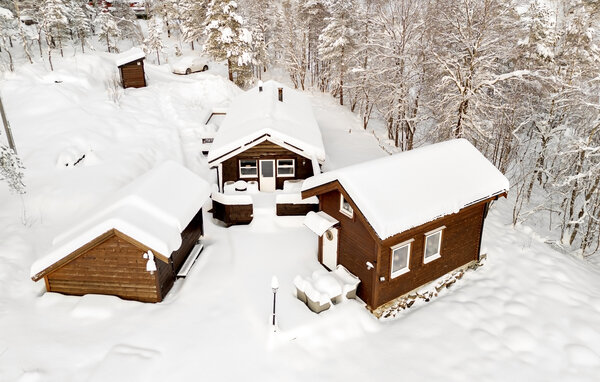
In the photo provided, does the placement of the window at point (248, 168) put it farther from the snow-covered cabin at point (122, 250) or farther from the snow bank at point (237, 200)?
the snow-covered cabin at point (122, 250)

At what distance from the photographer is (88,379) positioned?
31.5 feet

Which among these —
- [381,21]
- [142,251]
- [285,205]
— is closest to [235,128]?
[285,205]

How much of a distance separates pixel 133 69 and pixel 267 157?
20.0m

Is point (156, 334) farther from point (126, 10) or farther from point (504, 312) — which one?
point (126, 10)

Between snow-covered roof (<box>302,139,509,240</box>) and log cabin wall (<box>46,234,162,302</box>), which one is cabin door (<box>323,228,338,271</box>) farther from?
log cabin wall (<box>46,234,162,302</box>)

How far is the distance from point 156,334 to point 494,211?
18.2 m

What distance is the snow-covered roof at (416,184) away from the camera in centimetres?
1208

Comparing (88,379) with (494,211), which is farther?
(494,211)

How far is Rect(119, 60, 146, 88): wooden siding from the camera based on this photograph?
33.2m

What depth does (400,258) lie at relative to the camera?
43.3ft

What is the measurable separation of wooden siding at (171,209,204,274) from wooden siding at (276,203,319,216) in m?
3.60

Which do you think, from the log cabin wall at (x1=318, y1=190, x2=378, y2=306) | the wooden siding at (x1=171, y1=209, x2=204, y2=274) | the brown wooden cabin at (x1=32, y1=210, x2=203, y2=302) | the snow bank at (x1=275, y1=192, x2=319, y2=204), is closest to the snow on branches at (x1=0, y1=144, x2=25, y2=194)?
the brown wooden cabin at (x1=32, y1=210, x2=203, y2=302)

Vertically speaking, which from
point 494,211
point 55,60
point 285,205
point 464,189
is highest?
point 55,60

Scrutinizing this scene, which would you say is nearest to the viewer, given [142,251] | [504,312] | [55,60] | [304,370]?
[304,370]
